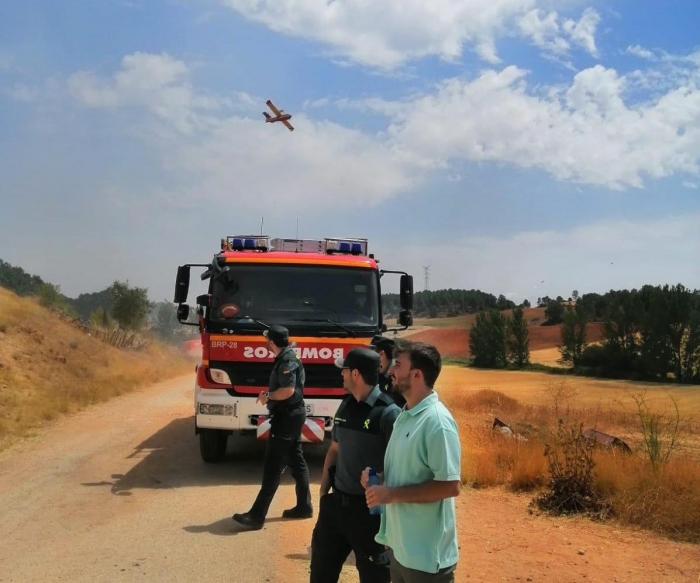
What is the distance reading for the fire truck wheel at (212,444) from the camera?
8898 millimetres

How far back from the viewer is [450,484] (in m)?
2.75

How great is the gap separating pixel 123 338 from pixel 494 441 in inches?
1133

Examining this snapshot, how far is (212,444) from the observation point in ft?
29.5

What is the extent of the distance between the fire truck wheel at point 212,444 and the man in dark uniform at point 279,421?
282cm

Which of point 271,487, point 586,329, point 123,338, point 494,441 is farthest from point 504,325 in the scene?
point 271,487

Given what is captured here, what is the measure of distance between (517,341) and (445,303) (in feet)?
179

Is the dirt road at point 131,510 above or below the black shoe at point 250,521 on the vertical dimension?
below

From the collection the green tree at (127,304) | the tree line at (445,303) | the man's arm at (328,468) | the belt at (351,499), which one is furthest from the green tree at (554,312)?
the belt at (351,499)

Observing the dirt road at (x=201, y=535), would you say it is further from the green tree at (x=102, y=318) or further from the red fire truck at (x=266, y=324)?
the green tree at (x=102, y=318)

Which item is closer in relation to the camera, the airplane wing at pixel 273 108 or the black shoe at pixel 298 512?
the black shoe at pixel 298 512

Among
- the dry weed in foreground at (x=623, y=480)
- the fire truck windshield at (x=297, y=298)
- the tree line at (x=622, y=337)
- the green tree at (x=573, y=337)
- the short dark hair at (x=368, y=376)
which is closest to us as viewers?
the short dark hair at (x=368, y=376)

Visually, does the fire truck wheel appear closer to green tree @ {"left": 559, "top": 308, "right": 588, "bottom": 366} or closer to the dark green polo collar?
the dark green polo collar

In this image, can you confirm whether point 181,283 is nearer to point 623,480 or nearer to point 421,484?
point 623,480

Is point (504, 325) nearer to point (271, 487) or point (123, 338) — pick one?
point (123, 338)
